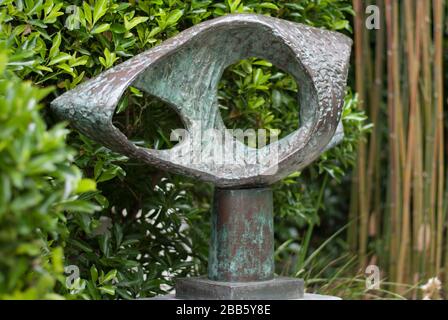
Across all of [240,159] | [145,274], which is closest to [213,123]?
[240,159]

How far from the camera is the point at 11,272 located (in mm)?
1482

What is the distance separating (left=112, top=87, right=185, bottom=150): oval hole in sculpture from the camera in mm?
2762

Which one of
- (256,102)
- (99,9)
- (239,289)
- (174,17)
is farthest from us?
(256,102)

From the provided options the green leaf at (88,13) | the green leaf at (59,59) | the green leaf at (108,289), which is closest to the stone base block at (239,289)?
the green leaf at (108,289)

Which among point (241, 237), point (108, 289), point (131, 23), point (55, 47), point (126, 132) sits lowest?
point (108, 289)

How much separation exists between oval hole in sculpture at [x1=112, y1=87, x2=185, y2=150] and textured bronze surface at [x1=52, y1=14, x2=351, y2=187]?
12.3 inches

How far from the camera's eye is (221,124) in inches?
100

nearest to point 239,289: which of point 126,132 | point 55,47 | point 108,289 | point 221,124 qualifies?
point 108,289

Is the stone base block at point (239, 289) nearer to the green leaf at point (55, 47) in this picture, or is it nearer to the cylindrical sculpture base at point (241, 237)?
the cylindrical sculpture base at point (241, 237)

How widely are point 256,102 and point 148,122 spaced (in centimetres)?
43

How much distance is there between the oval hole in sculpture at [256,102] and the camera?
9.55 feet

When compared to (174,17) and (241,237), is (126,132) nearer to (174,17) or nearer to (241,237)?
(174,17)

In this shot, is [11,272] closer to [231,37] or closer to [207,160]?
[207,160]

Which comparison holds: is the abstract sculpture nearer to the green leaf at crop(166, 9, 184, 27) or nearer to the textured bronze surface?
the textured bronze surface
